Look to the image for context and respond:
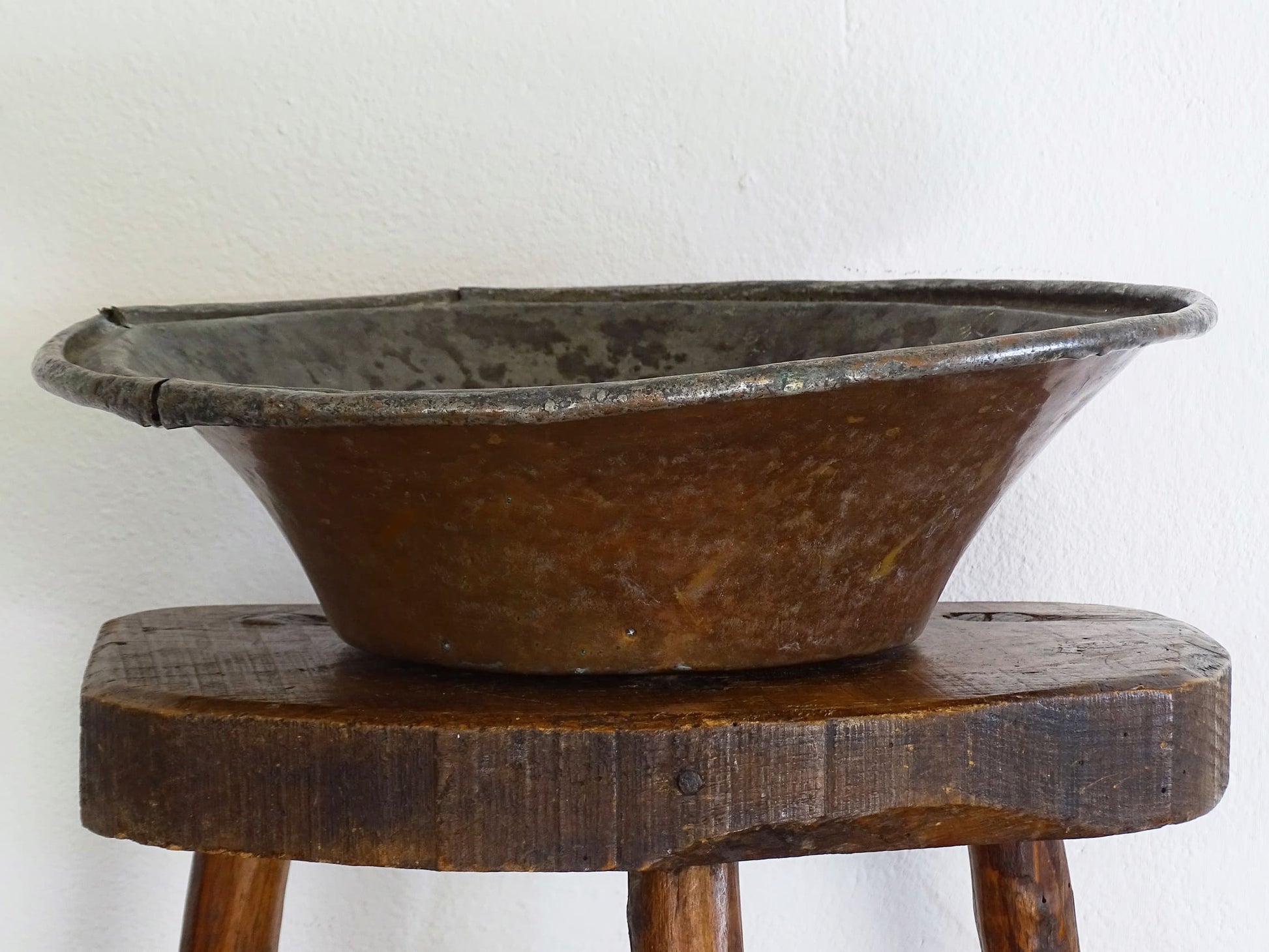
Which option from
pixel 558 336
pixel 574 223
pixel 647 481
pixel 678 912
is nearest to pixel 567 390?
pixel 647 481

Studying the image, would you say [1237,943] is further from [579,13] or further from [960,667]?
[579,13]

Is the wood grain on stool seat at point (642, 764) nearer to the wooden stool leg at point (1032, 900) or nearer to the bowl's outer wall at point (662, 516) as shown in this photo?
the bowl's outer wall at point (662, 516)

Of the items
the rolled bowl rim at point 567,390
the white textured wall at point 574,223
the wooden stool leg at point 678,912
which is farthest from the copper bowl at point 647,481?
the white textured wall at point 574,223

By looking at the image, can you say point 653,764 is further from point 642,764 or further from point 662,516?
point 662,516

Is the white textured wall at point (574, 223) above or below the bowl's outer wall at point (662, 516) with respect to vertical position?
above

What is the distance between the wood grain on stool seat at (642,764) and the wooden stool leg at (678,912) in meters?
0.08

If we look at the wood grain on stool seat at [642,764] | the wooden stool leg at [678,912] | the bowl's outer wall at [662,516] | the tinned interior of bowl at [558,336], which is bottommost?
the wooden stool leg at [678,912]

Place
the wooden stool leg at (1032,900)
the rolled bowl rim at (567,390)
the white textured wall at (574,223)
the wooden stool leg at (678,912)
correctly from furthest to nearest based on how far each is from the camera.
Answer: the white textured wall at (574,223) < the wooden stool leg at (1032,900) < the wooden stool leg at (678,912) < the rolled bowl rim at (567,390)

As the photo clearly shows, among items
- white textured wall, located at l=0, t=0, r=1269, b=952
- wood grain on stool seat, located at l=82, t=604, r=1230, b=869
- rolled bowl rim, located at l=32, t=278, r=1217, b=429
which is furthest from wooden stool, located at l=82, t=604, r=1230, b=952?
white textured wall, located at l=0, t=0, r=1269, b=952

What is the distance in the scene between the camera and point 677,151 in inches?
46.2

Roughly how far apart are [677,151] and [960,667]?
59 cm

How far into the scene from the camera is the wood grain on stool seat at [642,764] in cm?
64

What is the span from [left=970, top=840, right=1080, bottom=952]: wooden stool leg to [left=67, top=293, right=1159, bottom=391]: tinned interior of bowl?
337 mm

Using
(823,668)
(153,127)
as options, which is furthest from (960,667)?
(153,127)
